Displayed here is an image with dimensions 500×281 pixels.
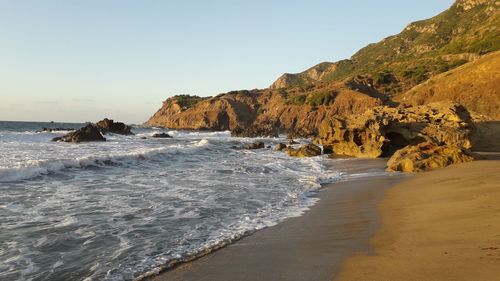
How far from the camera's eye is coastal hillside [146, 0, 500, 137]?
145ft

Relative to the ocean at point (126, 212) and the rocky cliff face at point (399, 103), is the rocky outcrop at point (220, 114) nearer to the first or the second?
the rocky cliff face at point (399, 103)

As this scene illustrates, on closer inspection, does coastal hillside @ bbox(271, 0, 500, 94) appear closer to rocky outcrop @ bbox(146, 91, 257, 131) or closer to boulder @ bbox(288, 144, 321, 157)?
rocky outcrop @ bbox(146, 91, 257, 131)

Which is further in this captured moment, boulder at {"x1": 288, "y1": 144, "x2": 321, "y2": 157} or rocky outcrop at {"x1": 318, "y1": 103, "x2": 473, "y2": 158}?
boulder at {"x1": 288, "y1": 144, "x2": 321, "y2": 157}

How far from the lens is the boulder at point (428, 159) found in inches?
649

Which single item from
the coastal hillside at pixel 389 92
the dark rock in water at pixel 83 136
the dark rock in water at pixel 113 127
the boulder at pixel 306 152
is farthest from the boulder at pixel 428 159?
the dark rock in water at pixel 113 127

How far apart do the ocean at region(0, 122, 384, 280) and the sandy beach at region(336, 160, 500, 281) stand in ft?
8.57

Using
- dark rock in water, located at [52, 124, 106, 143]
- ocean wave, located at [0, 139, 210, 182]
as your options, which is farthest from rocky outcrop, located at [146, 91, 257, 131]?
ocean wave, located at [0, 139, 210, 182]

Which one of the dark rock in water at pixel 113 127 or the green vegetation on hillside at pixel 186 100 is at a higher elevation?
the green vegetation on hillside at pixel 186 100

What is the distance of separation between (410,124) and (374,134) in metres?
2.60

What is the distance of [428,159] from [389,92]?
2538 inches

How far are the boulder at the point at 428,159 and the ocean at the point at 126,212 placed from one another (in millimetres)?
1405

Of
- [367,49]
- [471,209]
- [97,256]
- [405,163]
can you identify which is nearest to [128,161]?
[405,163]

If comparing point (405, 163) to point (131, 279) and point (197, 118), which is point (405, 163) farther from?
point (197, 118)

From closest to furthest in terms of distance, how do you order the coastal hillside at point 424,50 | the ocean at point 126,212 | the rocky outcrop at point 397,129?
the ocean at point 126,212 < the rocky outcrop at point 397,129 < the coastal hillside at point 424,50
